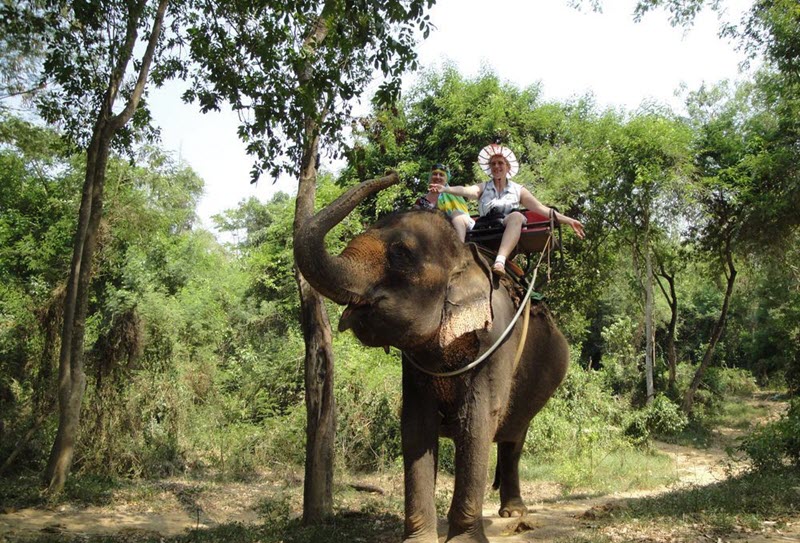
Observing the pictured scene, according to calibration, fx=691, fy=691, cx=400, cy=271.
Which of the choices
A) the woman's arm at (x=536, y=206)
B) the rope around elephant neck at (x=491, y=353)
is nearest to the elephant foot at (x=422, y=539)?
the rope around elephant neck at (x=491, y=353)

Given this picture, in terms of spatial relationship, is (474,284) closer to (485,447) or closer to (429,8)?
(485,447)

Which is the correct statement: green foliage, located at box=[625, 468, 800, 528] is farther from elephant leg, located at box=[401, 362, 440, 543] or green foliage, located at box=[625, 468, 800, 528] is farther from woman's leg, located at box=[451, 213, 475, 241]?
woman's leg, located at box=[451, 213, 475, 241]

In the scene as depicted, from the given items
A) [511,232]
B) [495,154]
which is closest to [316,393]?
[511,232]

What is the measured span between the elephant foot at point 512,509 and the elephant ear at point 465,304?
9.48 ft

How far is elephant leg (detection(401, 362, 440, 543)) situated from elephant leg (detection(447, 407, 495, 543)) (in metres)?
0.20

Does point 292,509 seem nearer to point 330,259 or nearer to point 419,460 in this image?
point 419,460

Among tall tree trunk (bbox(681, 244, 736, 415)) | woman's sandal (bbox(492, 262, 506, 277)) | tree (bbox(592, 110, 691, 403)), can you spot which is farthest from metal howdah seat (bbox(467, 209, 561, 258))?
tall tree trunk (bbox(681, 244, 736, 415))

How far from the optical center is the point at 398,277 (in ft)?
15.4

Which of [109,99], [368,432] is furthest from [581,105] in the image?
[109,99]

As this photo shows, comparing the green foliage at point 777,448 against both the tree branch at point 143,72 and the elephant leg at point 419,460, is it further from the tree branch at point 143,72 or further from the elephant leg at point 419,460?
the tree branch at point 143,72

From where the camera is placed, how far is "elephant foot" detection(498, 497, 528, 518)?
722 centimetres

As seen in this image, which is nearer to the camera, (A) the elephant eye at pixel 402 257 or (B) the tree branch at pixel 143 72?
(A) the elephant eye at pixel 402 257

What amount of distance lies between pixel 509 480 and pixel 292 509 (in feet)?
12.6

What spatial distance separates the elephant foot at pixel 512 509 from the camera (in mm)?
7223
